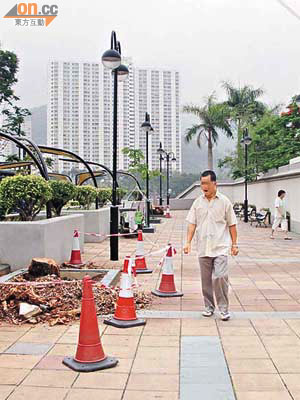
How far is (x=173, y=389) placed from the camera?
366 cm

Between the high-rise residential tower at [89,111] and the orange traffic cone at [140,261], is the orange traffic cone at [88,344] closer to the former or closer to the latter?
the orange traffic cone at [140,261]

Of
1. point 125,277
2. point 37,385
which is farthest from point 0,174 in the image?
point 37,385

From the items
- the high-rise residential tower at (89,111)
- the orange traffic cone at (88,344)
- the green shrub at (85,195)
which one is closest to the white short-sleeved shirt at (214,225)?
the orange traffic cone at (88,344)

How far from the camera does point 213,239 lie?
564cm

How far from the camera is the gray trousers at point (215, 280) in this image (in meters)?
5.57

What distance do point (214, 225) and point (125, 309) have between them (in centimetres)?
142

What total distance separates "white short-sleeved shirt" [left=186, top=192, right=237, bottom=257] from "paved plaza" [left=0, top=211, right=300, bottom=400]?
0.84 meters

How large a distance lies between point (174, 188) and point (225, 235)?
4992cm

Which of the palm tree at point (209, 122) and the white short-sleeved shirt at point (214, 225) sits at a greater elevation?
the palm tree at point (209, 122)

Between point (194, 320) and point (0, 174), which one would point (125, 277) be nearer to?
point (194, 320)

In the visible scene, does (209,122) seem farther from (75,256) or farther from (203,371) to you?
(203,371)

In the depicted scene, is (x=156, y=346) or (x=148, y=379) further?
(x=156, y=346)

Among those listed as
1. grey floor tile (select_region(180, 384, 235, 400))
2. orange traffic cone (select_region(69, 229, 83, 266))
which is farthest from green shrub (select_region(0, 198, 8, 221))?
grey floor tile (select_region(180, 384, 235, 400))

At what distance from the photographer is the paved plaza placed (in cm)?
363
